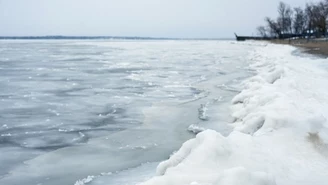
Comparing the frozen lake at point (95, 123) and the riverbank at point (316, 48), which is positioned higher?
the frozen lake at point (95, 123)

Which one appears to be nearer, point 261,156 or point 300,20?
point 261,156

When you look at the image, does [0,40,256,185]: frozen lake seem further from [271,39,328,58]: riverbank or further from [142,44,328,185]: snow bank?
[271,39,328,58]: riverbank

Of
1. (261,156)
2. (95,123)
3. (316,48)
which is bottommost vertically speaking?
(316,48)

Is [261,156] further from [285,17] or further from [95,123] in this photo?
[285,17]

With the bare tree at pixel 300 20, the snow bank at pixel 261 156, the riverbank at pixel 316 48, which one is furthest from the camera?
the bare tree at pixel 300 20

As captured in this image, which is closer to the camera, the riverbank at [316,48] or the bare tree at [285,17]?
the riverbank at [316,48]

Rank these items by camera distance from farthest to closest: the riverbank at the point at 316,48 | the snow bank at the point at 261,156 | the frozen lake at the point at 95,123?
the riverbank at the point at 316,48 → the frozen lake at the point at 95,123 → the snow bank at the point at 261,156

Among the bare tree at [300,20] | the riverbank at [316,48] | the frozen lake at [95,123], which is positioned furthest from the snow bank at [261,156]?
the bare tree at [300,20]

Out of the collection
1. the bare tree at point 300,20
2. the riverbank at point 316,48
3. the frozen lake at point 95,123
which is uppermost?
the bare tree at point 300,20

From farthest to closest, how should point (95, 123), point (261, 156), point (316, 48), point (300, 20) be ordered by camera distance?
1. point (300, 20)
2. point (316, 48)
3. point (95, 123)
4. point (261, 156)

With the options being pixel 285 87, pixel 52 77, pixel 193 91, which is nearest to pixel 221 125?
pixel 285 87

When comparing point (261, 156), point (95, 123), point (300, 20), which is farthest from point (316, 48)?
point (300, 20)

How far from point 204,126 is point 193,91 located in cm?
431

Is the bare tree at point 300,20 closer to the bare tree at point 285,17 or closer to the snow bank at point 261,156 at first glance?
the bare tree at point 285,17
